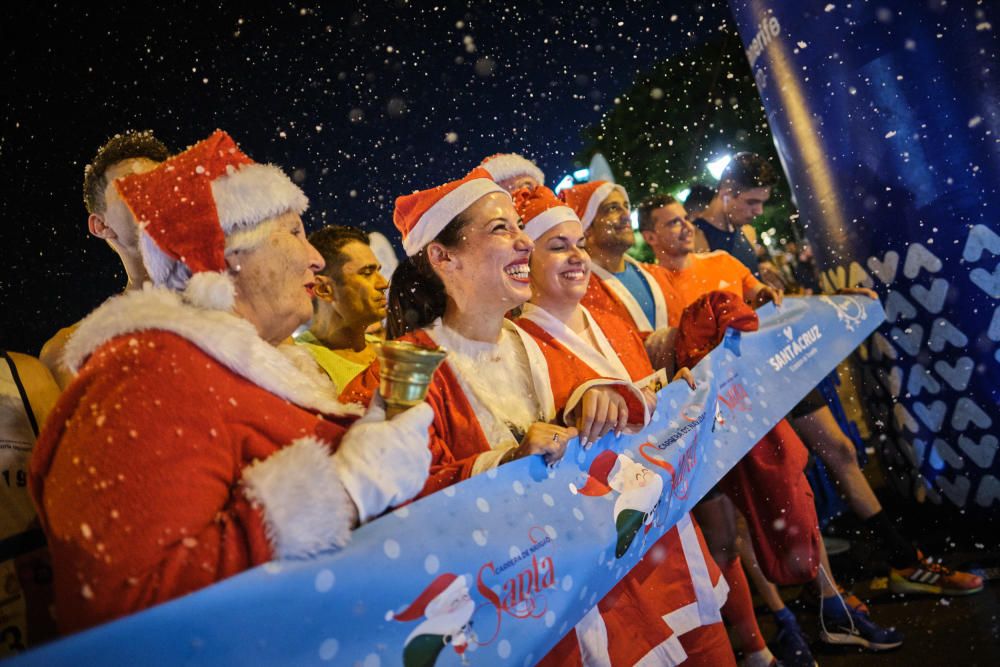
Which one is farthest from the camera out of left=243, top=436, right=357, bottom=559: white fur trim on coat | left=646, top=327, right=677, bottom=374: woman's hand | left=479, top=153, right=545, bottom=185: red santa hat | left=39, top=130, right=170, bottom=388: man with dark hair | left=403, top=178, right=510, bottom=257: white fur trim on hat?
left=479, top=153, right=545, bottom=185: red santa hat

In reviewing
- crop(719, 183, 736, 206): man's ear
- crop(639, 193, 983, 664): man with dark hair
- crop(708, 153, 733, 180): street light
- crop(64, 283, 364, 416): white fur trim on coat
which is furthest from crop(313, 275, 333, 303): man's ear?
crop(708, 153, 733, 180): street light

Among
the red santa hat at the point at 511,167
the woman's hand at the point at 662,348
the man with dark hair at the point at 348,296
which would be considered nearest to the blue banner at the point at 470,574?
the woman's hand at the point at 662,348

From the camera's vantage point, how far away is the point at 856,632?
369cm

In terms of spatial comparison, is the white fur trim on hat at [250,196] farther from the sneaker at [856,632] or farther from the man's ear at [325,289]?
the sneaker at [856,632]

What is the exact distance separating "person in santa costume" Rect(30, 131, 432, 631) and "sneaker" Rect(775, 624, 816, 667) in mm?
3202

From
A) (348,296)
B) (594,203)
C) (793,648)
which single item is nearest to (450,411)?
(348,296)

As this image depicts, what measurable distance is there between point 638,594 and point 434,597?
1.18 m

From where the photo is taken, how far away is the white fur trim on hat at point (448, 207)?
105 inches

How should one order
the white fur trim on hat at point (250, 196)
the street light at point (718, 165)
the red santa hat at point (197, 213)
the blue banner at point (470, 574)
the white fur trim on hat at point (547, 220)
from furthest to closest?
the street light at point (718, 165), the white fur trim on hat at point (547, 220), the white fur trim on hat at point (250, 196), the red santa hat at point (197, 213), the blue banner at point (470, 574)

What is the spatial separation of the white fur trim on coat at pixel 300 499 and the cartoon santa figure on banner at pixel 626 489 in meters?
0.95

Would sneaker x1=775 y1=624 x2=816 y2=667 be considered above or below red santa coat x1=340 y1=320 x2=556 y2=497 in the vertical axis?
below

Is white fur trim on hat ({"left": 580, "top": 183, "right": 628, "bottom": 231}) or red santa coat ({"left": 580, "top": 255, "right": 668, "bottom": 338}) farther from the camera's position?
white fur trim on hat ({"left": 580, "top": 183, "right": 628, "bottom": 231})

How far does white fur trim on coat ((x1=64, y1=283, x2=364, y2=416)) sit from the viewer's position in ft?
4.85

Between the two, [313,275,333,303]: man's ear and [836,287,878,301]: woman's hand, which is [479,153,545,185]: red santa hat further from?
[836,287,878,301]: woman's hand
